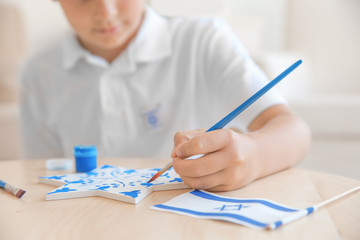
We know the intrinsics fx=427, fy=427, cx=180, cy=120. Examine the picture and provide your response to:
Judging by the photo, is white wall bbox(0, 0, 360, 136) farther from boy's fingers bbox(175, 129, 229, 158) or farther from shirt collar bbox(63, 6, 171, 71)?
boy's fingers bbox(175, 129, 229, 158)

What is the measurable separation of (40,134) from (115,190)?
0.73 m

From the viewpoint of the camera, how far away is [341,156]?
2104 millimetres

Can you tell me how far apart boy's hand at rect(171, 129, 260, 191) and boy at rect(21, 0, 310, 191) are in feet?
1.19

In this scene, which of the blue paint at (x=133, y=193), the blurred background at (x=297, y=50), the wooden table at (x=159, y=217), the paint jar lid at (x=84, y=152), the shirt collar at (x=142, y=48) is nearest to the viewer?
the wooden table at (x=159, y=217)

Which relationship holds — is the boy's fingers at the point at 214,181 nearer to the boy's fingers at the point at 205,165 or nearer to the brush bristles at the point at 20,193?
the boy's fingers at the point at 205,165

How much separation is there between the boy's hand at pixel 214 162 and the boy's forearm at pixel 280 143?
51 millimetres

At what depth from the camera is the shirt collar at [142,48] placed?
111cm

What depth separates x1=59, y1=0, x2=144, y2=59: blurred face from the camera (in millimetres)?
946

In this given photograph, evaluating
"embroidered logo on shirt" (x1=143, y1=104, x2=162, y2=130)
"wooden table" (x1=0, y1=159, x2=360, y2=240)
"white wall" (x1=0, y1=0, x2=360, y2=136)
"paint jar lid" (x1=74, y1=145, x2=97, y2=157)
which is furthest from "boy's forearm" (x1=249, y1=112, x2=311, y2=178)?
"white wall" (x1=0, y1=0, x2=360, y2=136)

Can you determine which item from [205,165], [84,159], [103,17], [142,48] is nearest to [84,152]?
[84,159]

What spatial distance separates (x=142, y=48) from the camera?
1119 mm

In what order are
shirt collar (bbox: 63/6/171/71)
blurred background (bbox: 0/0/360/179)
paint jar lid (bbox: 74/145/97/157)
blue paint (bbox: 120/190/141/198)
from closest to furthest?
blue paint (bbox: 120/190/141/198) → paint jar lid (bbox: 74/145/97/157) → shirt collar (bbox: 63/6/171/71) → blurred background (bbox: 0/0/360/179)

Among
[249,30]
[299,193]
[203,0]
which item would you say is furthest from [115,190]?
[203,0]

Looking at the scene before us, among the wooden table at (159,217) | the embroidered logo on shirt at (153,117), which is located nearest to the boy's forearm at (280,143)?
the wooden table at (159,217)
